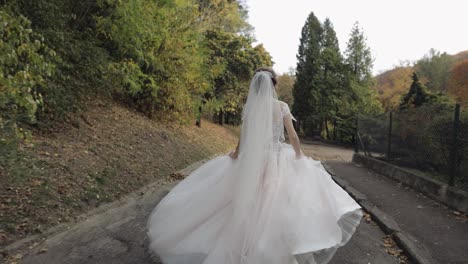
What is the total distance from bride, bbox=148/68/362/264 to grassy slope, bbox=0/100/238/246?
6.54 feet

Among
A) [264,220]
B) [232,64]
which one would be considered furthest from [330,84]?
[264,220]

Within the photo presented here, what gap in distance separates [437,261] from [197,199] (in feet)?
9.65

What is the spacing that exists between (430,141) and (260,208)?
245 inches

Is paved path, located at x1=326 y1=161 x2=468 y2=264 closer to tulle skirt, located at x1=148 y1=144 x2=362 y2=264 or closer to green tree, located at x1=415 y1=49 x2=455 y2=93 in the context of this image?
tulle skirt, located at x1=148 y1=144 x2=362 y2=264

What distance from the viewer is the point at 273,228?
10.4 ft

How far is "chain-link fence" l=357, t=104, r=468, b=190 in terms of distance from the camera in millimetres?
6520

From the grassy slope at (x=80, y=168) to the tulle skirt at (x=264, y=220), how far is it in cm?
198

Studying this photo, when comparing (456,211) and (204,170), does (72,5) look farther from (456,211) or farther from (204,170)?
(456,211)

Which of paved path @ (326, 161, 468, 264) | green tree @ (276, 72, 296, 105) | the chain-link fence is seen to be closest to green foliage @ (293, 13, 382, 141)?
green tree @ (276, 72, 296, 105)

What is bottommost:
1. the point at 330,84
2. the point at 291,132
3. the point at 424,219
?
the point at 424,219

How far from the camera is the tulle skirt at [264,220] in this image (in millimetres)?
3107

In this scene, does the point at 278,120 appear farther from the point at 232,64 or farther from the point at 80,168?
the point at 232,64

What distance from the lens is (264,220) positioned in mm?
3250

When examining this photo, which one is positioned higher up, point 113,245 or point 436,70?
point 436,70
